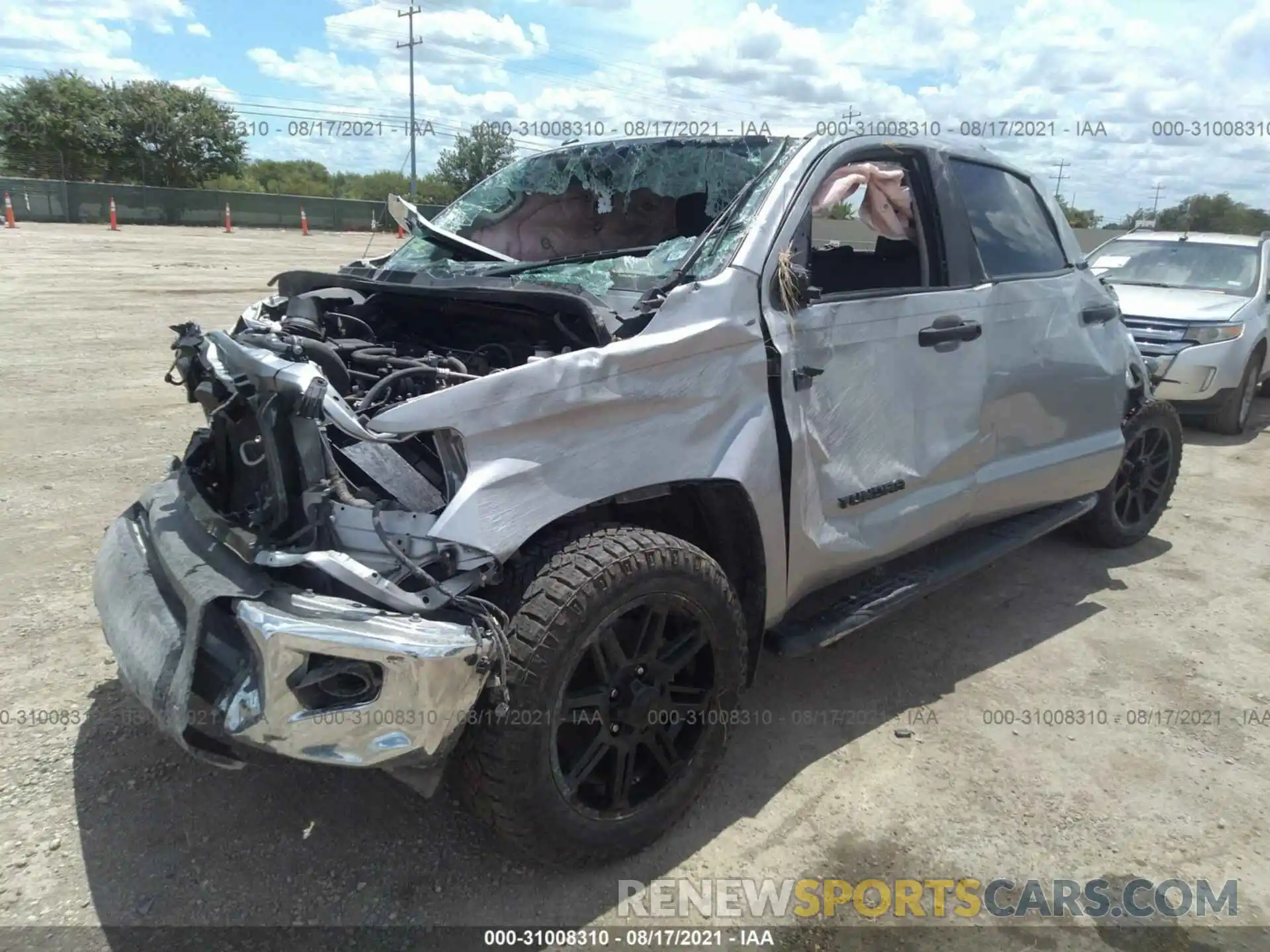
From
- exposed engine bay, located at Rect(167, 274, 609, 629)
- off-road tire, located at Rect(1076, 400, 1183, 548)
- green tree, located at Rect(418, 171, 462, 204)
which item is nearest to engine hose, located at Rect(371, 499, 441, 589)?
exposed engine bay, located at Rect(167, 274, 609, 629)

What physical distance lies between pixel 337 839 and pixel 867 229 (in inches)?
116

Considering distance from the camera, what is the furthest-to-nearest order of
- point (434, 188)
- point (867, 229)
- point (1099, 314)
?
1. point (434, 188)
2. point (1099, 314)
3. point (867, 229)

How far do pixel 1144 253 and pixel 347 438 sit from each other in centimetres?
915

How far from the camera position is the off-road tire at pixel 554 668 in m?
2.25

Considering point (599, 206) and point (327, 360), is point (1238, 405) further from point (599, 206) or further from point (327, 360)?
point (327, 360)

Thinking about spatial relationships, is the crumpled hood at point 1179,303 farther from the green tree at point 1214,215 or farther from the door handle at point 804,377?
the green tree at point 1214,215

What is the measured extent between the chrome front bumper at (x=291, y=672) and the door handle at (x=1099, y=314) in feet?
11.1

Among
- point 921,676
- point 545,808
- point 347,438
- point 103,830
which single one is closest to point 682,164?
point 347,438

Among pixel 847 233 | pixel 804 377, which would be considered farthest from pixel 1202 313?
pixel 804 377

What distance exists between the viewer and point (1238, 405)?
26.6ft

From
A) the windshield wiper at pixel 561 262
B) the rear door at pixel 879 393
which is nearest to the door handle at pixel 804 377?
the rear door at pixel 879 393

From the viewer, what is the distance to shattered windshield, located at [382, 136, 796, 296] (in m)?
3.30

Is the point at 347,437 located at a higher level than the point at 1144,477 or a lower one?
higher

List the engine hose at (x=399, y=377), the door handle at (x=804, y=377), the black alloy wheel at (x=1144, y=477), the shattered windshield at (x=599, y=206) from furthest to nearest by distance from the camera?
1. the black alloy wheel at (x=1144, y=477)
2. the shattered windshield at (x=599, y=206)
3. the door handle at (x=804, y=377)
4. the engine hose at (x=399, y=377)
